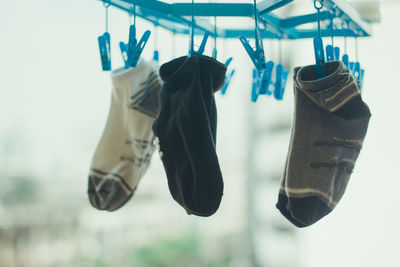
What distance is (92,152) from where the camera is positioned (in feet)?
5.32

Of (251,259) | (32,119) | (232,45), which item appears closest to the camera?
(32,119)

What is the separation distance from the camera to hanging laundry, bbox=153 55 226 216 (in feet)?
1.98

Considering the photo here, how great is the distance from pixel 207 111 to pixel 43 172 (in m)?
1.19

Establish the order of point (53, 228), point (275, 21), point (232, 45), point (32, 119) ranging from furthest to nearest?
point (232, 45), point (53, 228), point (32, 119), point (275, 21)

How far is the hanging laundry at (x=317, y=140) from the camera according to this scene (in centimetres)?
63

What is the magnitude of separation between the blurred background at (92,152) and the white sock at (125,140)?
2.15 ft

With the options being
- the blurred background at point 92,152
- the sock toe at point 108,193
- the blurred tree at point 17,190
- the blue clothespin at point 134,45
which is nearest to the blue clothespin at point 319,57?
the blue clothespin at point 134,45

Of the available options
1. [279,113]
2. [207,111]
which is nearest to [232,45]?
[279,113]

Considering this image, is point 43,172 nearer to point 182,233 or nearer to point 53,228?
point 53,228

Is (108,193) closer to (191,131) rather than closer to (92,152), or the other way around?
(191,131)

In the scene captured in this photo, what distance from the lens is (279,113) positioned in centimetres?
191

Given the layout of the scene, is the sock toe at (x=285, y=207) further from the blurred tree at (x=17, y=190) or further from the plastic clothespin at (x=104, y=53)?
the blurred tree at (x=17, y=190)

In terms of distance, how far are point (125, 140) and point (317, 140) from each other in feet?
1.42

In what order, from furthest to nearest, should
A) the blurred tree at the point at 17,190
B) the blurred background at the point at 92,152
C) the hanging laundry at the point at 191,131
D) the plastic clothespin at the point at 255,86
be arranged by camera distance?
the blurred tree at the point at 17,190, the blurred background at the point at 92,152, the plastic clothespin at the point at 255,86, the hanging laundry at the point at 191,131
